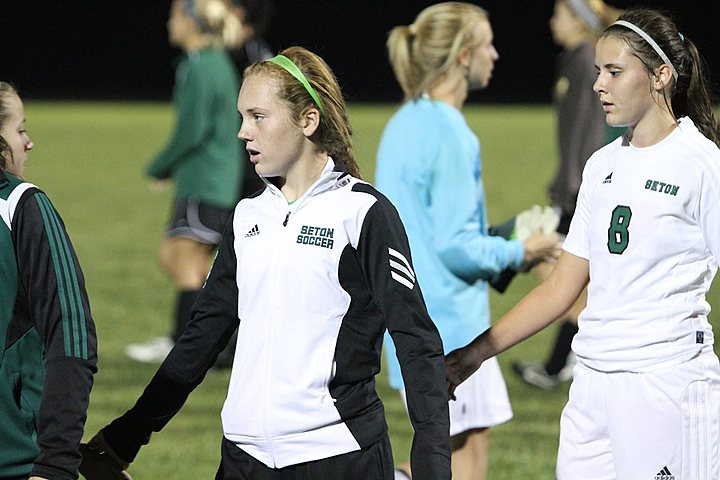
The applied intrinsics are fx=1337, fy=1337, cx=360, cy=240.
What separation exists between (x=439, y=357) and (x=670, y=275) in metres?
0.66

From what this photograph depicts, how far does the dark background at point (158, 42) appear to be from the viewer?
38.2m

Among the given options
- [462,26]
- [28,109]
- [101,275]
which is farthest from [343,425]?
[28,109]

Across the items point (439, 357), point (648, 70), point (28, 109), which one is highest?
point (648, 70)

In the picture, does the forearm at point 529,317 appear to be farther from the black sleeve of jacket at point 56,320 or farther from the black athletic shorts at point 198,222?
the black athletic shorts at point 198,222

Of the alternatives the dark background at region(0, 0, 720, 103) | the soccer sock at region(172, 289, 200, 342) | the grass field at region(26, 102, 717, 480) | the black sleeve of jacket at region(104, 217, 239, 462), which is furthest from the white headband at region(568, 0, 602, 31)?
the dark background at region(0, 0, 720, 103)

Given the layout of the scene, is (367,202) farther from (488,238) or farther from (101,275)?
(101,275)

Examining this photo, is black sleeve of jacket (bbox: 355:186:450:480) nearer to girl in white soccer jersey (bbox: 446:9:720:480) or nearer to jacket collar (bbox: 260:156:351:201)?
jacket collar (bbox: 260:156:351:201)

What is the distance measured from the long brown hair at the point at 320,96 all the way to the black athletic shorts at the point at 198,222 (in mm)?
4631

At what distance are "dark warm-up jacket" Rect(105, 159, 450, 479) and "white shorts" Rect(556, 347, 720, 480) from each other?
0.54 m

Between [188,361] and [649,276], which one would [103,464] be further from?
[649,276]

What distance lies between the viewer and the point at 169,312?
10.0 meters

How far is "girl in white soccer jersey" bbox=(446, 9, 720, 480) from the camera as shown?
329 cm

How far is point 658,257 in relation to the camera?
130 inches

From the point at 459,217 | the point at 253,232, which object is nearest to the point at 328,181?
the point at 253,232
